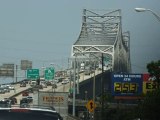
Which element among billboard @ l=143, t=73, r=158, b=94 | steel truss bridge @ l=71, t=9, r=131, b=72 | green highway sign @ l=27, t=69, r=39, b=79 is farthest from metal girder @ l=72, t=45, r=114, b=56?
billboard @ l=143, t=73, r=158, b=94

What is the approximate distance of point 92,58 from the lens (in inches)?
5896

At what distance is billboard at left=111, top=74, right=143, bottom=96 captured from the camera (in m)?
64.6

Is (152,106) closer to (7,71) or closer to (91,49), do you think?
(7,71)

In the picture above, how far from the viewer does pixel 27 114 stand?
11.9 m

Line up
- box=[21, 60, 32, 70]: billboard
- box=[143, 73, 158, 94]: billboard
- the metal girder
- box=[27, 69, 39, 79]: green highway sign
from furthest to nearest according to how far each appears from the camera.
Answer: the metal girder, box=[21, 60, 32, 70]: billboard, box=[27, 69, 39, 79]: green highway sign, box=[143, 73, 158, 94]: billboard

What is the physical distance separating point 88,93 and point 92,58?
2101cm

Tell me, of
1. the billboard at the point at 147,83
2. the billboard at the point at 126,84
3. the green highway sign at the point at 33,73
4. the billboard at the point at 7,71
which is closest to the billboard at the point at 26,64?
the billboard at the point at 7,71

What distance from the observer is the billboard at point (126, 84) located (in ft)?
212

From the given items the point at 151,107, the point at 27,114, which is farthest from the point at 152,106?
the point at 27,114

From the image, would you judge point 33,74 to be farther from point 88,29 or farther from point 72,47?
point 88,29

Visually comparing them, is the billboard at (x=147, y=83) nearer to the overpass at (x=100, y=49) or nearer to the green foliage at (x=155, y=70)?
the green foliage at (x=155, y=70)

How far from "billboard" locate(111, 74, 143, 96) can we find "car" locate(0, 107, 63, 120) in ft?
171

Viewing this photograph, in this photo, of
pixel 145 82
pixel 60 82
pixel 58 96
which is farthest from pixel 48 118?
pixel 60 82

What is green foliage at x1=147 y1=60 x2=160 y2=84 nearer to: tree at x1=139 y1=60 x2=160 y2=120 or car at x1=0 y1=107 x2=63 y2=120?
tree at x1=139 y1=60 x2=160 y2=120
